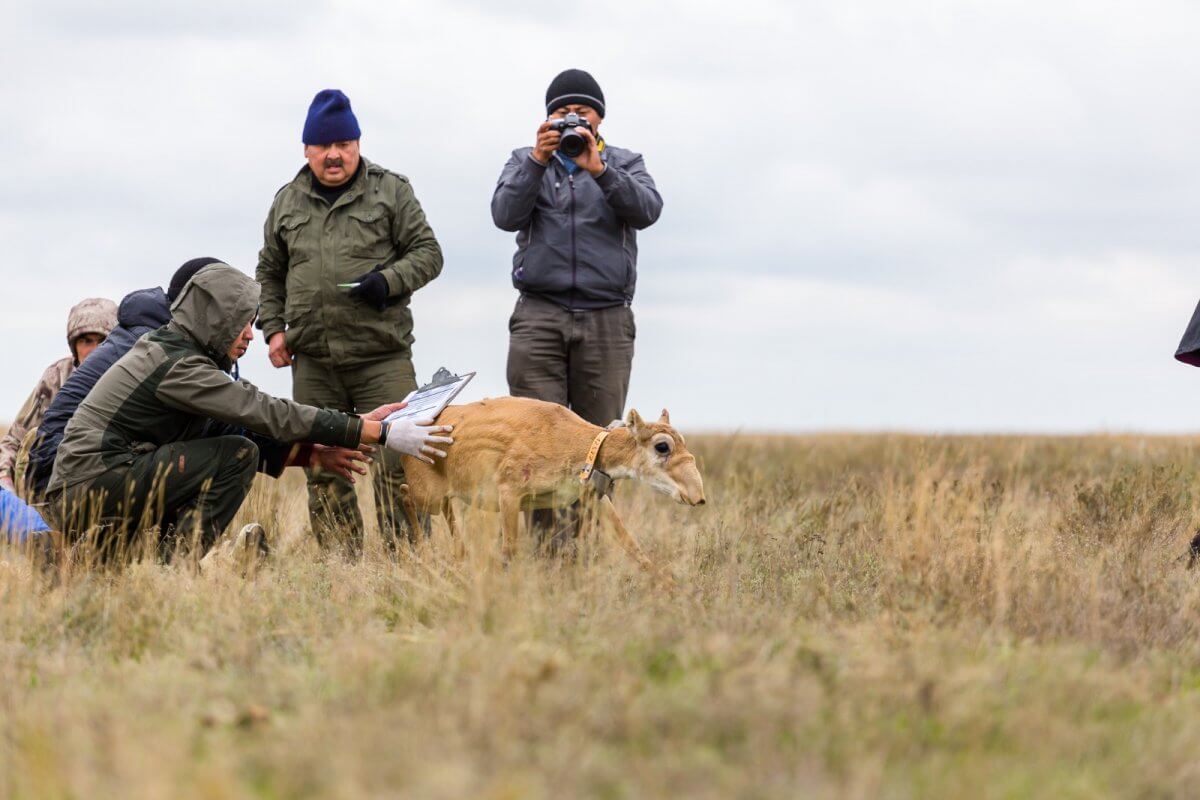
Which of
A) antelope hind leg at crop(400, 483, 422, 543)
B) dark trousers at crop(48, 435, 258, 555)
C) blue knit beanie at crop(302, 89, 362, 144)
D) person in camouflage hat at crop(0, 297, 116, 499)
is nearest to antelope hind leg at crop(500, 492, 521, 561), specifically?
antelope hind leg at crop(400, 483, 422, 543)

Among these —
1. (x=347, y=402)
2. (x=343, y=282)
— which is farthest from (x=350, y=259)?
(x=347, y=402)

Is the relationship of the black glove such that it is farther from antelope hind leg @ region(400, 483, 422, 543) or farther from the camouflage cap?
the camouflage cap

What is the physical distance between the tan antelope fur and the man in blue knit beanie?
2.80 ft

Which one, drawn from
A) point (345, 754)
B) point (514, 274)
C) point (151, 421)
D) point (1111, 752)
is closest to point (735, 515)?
point (514, 274)

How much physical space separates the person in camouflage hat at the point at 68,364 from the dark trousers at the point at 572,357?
263 centimetres

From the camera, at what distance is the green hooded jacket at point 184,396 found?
7.10m

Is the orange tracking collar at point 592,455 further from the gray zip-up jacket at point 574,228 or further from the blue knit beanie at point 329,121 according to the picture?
the blue knit beanie at point 329,121

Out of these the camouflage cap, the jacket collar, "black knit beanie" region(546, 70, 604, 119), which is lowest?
the camouflage cap

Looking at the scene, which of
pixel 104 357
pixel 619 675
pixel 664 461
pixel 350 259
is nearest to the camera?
pixel 619 675

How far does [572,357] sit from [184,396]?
8.66 ft

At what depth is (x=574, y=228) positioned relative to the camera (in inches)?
333

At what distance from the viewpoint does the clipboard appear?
7.59 meters

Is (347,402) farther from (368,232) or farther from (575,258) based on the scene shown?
(575,258)

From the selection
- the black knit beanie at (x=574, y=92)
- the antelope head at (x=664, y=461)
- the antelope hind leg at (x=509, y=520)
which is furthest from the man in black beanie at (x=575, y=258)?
the antelope head at (x=664, y=461)
